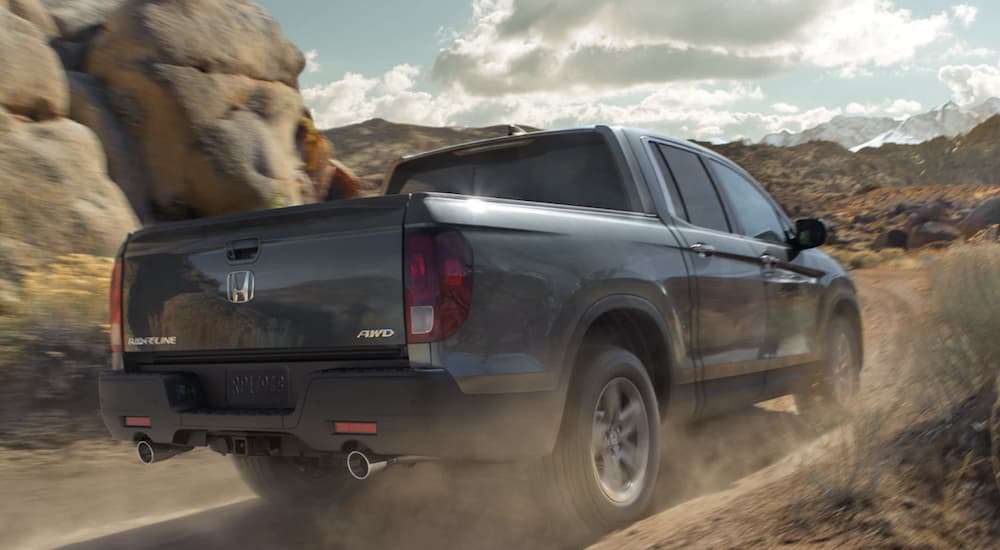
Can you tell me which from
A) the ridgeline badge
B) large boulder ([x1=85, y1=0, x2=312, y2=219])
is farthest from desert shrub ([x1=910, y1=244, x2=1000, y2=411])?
large boulder ([x1=85, y1=0, x2=312, y2=219])

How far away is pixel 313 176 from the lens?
56.5 ft

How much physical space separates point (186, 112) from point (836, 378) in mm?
10404

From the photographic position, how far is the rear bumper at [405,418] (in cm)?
369

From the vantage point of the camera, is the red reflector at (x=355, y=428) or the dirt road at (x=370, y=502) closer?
the red reflector at (x=355, y=428)

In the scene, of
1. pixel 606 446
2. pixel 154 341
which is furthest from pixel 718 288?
pixel 154 341

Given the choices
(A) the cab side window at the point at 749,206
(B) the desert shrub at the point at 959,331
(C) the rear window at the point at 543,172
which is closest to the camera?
(B) the desert shrub at the point at 959,331

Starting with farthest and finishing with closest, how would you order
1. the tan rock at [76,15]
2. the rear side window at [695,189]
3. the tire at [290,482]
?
1. the tan rock at [76,15]
2. the rear side window at [695,189]
3. the tire at [290,482]

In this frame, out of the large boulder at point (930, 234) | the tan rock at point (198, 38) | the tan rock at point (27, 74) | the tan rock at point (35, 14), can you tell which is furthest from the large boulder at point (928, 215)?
the tan rock at point (27, 74)

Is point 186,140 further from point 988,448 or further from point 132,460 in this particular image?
point 988,448

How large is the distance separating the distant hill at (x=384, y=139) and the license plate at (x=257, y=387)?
4628cm

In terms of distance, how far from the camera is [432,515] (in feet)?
16.9

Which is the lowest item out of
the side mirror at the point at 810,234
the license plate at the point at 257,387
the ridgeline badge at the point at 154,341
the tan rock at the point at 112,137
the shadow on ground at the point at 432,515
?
the shadow on ground at the point at 432,515

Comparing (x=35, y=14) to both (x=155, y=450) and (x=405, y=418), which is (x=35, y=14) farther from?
(x=405, y=418)

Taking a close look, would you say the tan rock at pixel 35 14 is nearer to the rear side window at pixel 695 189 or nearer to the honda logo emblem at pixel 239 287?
the rear side window at pixel 695 189
